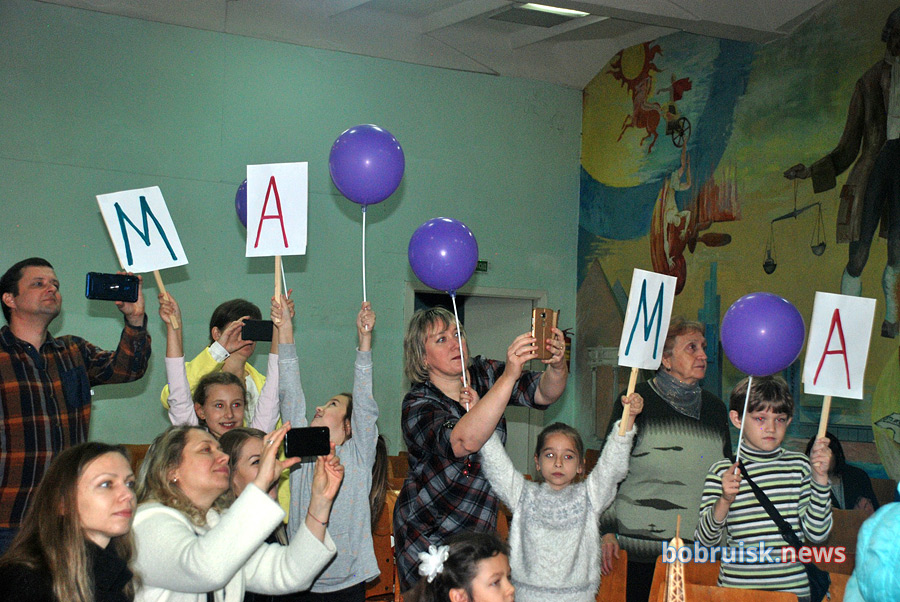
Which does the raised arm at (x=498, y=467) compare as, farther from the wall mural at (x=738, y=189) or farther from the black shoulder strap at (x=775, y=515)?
the wall mural at (x=738, y=189)

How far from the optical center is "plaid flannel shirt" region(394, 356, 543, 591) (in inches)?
100

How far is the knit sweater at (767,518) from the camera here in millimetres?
2859

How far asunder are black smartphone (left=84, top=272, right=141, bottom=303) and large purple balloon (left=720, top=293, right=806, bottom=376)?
7.45ft

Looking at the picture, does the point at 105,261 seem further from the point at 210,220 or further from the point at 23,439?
the point at 23,439

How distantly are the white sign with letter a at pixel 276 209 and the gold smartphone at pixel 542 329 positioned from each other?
3.16ft

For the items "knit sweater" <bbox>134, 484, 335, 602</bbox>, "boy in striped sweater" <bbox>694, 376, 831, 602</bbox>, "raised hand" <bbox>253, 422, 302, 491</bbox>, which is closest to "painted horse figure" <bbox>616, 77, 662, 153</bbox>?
"boy in striped sweater" <bbox>694, 376, 831, 602</bbox>

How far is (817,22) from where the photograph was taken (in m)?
5.79

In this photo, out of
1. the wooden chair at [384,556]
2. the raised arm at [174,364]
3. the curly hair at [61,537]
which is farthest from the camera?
the wooden chair at [384,556]

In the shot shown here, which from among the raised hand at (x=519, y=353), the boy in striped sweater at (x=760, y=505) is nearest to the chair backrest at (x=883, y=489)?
the boy in striped sweater at (x=760, y=505)

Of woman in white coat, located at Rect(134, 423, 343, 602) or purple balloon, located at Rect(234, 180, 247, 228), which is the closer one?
woman in white coat, located at Rect(134, 423, 343, 602)

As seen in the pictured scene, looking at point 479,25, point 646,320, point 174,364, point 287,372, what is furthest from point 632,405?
point 479,25

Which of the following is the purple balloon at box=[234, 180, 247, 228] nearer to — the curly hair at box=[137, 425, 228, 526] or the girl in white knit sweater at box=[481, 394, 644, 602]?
the curly hair at box=[137, 425, 228, 526]

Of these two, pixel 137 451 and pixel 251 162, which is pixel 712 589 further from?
pixel 251 162

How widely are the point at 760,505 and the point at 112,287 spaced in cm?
248
